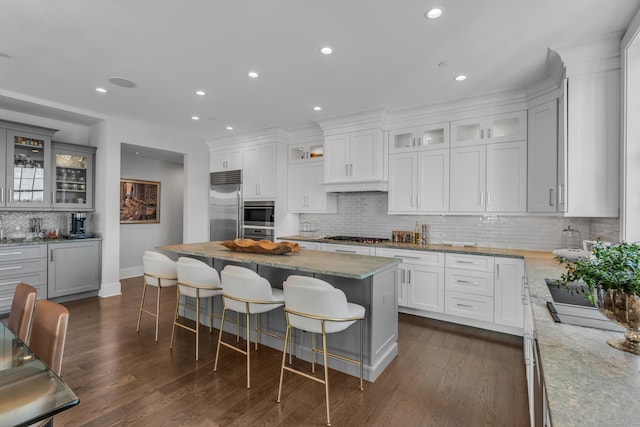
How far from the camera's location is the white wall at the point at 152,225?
607cm

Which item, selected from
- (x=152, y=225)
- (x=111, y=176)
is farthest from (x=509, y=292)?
(x=152, y=225)

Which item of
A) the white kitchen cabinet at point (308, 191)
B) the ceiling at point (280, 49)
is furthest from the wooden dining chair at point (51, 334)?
the white kitchen cabinet at point (308, 191)

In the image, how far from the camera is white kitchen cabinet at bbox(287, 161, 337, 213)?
5.01 m

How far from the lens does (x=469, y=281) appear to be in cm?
354

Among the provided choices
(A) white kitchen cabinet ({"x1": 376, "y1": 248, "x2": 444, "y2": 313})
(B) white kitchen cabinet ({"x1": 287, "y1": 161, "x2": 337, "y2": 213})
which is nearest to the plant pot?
(A) white kitchen cabinet ({"x1": 376, "y1": 248, "x2": 444, "y2": 313})

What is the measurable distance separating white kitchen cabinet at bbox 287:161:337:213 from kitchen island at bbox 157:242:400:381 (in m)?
2.09

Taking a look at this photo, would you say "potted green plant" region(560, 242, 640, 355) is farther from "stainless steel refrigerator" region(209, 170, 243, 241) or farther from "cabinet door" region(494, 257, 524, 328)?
"stainless steel refrigerator" region(209, 170, 243, 241)

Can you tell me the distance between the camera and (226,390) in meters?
2.31

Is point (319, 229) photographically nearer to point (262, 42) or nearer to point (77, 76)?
point (262, 42)

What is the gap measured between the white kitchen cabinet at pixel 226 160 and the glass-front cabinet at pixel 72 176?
1.94 meters

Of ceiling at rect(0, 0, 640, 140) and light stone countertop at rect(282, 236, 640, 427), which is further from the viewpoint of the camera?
ceiling at rect(0, 0, 640, 140)

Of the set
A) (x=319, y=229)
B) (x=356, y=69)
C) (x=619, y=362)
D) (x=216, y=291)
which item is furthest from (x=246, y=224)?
(x=619, y=362)

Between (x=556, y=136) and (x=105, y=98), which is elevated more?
(x=105, y=98)

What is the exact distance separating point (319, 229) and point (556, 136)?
3503 millimetres
